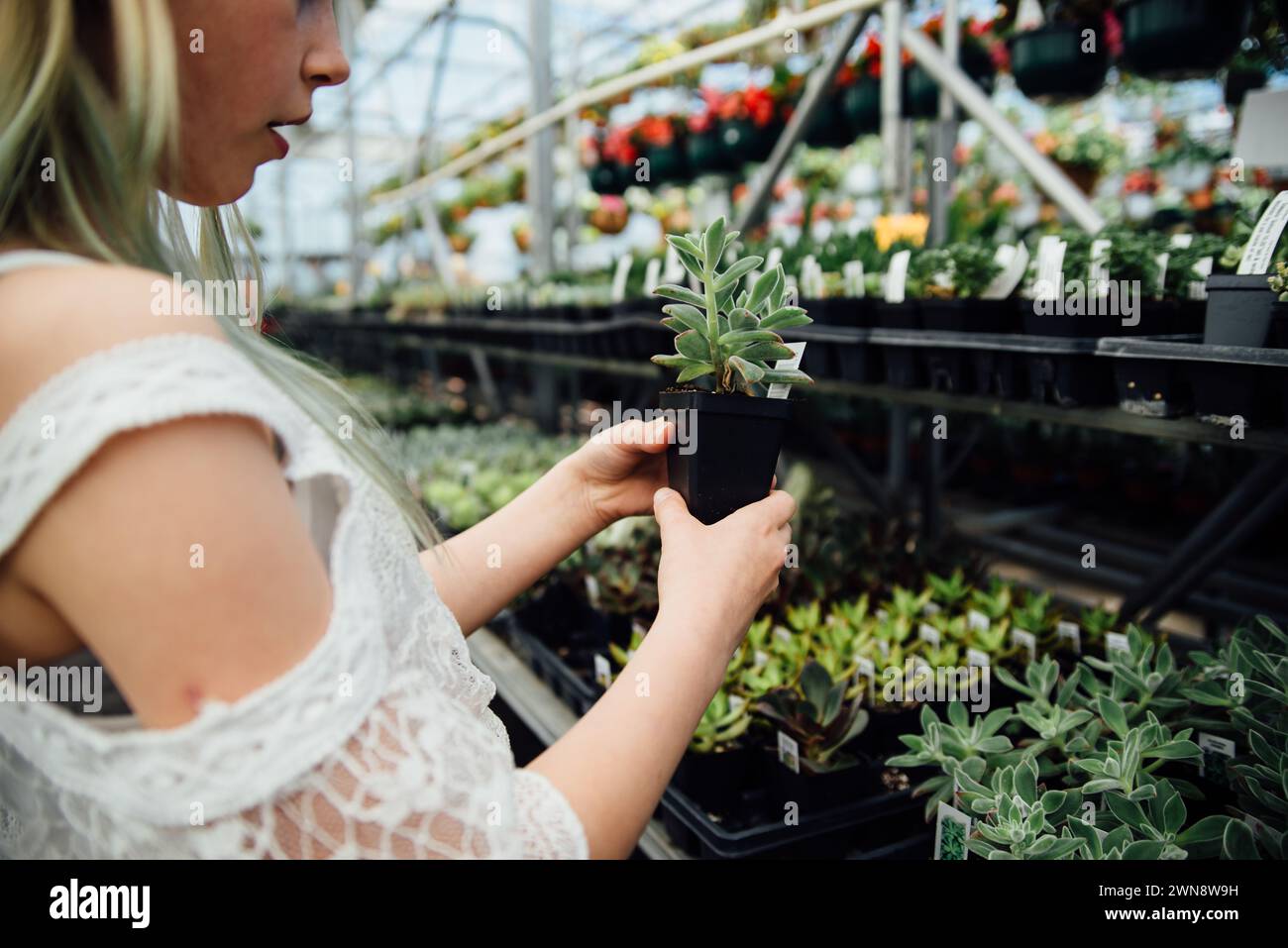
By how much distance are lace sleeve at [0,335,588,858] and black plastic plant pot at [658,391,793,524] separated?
Answer: 0.37 metres

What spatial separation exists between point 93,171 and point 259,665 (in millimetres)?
310

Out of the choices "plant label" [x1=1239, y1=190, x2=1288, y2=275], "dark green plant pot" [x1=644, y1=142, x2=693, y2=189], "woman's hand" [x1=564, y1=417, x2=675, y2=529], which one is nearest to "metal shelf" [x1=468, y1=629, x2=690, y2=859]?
"woman's hand" [x1=564, y1=417, x2=675, y2=529]

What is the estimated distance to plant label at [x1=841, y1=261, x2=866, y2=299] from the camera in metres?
1.89

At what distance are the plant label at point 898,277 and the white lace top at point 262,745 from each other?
4.50 feet

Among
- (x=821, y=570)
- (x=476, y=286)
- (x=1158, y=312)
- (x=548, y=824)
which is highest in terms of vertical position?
(x=476, y=286)

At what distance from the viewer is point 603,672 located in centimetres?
166

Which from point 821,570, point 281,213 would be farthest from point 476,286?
point 281,213

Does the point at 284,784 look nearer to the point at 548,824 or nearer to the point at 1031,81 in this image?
the point at 548,824

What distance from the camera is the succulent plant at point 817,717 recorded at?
1327 millimetres

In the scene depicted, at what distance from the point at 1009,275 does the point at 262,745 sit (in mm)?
1463

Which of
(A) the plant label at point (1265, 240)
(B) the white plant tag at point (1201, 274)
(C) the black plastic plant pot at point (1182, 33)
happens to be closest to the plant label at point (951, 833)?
(A) the plant label at point (1265, 240)

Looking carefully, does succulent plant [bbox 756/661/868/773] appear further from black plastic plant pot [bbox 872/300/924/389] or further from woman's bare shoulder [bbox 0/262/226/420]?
woman's bare shoulder [bbox 0/262/226/420]

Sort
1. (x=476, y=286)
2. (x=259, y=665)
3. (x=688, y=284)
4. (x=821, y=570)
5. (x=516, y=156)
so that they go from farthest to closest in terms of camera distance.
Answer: (x=516, y=156), (x=476, y=286), (x=688, y=284), (x=821, y=570), (x=259, y=665)

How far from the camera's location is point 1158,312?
148cm
